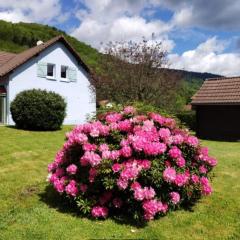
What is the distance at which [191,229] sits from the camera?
7.85 m

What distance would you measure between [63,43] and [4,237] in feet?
90.2

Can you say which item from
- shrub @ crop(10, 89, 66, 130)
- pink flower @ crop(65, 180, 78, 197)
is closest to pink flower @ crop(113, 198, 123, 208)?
pink flower @ crop(65, 180, 78, 197)

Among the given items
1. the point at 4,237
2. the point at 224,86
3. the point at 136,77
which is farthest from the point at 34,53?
the point at 4,237

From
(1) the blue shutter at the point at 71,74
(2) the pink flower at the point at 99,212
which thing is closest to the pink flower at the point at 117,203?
(2) the pink flower at the point at 99,212

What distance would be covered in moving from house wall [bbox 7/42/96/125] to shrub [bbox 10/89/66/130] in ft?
19.9

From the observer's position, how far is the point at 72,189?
8.12m

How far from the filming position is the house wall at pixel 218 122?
2728 cm

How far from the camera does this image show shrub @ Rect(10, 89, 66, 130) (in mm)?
23094

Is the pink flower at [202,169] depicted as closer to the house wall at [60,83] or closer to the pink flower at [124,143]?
the pink flower at [124,143]

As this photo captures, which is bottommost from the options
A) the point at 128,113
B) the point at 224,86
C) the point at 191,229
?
the point at 191,229

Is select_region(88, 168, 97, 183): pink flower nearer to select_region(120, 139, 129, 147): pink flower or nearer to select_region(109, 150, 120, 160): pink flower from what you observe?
select_region(109, 150, 120, 160): pink flower

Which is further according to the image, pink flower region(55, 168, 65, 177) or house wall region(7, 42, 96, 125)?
house wall region(7, 42, 96, 125)

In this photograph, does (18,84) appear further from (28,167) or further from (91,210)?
(91,210)

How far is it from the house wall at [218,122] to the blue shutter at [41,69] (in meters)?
11.7
